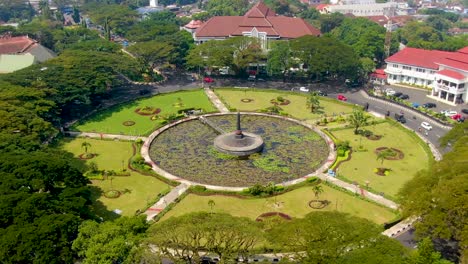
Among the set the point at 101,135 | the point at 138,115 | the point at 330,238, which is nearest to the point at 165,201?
the point at 330,238

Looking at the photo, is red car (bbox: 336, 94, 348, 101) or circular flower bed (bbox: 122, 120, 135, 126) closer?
circular flower bed (bbox: 122, 120, 135, 126)

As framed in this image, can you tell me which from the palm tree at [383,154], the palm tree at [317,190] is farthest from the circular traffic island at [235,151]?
the palm tree at [383,154]

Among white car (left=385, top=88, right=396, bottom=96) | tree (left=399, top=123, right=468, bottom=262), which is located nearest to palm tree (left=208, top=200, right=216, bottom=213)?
tree (left=399, top=123, right=468, bottom=262)

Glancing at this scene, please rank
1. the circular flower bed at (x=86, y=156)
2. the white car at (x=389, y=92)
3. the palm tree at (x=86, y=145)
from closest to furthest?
the circular flower bed at (x=86, y=156)
the palm tree at (x=86, y=145)
the white car at (x=389, y=92)

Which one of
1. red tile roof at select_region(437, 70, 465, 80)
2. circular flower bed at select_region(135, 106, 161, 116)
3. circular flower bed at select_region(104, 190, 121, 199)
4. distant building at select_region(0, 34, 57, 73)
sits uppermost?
distant building at select_region(0, 34, 57, 73)

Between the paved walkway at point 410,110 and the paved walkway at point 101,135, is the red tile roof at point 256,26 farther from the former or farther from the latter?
the paved walkway at point 101,135

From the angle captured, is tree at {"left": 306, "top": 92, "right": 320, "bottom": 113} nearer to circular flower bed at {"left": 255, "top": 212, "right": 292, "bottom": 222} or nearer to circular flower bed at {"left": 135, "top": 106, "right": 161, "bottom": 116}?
circular flower bed at {"left": 135, "top": 106, "right": 161, "bottom": 116}

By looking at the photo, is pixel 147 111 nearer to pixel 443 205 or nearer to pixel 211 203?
pixel 211 203
